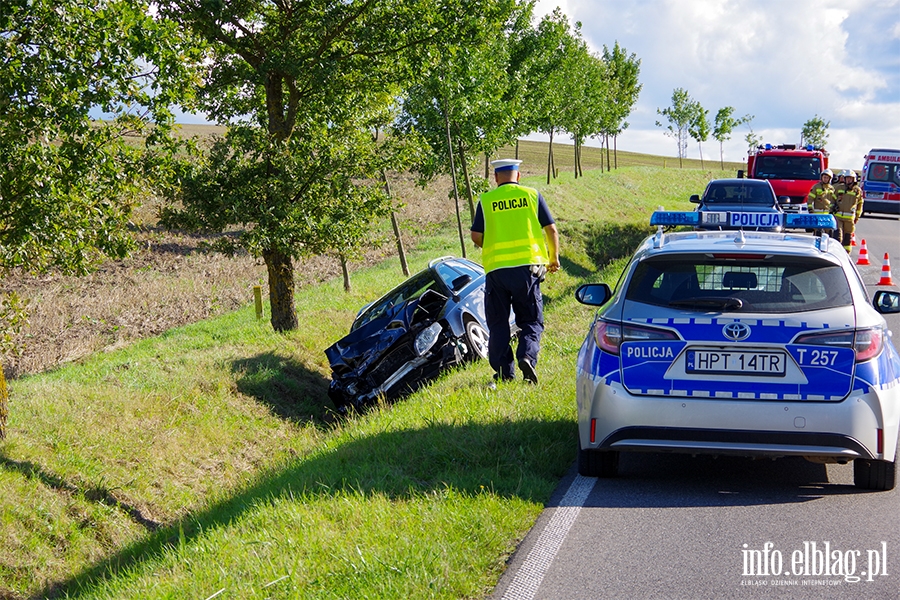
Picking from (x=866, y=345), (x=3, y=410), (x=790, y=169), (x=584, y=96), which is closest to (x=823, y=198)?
(x=790, y=169)

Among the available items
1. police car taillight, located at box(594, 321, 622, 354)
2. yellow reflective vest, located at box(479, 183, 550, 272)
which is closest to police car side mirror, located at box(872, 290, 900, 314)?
police car taillight, located at box(594, 321, 622, 354)

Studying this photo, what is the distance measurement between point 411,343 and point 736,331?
19.4 feet

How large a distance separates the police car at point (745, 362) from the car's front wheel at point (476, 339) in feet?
17.5

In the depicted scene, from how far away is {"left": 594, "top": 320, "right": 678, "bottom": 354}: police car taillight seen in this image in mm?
5469

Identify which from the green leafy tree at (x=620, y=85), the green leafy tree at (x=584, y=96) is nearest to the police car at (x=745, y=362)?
the green leafy tree at (x=584, y=96)

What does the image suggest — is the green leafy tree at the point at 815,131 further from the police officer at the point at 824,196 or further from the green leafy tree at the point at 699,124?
the police officer at the point at 824,196

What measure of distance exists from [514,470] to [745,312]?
1.81 meters

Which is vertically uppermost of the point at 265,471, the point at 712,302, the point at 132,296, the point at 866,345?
the point at 712,302

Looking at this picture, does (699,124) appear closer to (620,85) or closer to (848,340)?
(620,85)

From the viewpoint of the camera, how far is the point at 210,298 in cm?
2145

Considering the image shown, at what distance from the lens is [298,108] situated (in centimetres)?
1491

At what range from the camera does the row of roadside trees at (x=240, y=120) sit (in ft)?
27.7

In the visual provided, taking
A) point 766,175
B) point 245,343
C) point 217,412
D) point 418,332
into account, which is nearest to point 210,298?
point 245,343

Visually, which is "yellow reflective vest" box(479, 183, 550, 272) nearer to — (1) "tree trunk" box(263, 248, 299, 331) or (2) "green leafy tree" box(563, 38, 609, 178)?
(1) "tree trunk" box(263, 248, 299, 331)
